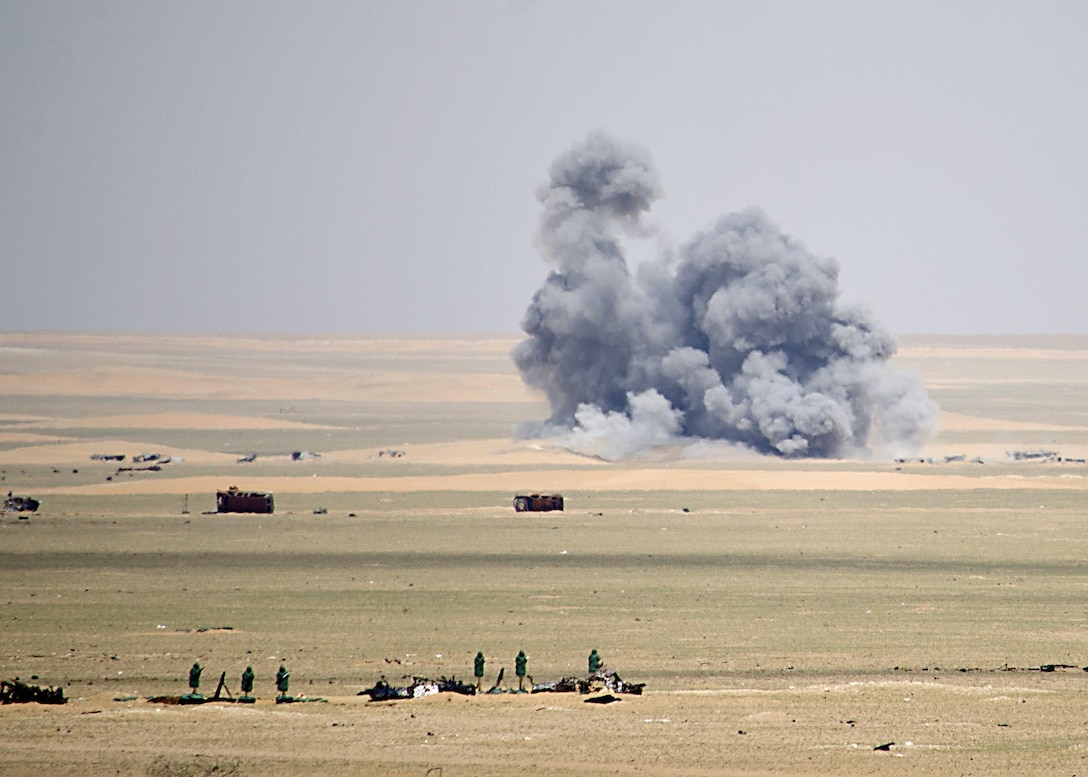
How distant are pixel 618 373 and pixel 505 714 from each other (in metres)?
69.1

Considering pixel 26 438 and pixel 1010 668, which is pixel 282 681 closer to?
pixel 1010 668

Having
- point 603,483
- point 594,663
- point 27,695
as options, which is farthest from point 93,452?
point 594,663

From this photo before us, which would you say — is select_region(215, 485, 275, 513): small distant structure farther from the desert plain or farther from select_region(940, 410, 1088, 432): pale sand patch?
select_region(940, 410, 1088, 432): pale sand patch


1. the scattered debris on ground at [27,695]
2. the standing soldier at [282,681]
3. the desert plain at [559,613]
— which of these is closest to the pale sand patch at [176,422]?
the desert plain at [559,613]

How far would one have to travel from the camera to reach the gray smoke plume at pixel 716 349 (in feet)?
295

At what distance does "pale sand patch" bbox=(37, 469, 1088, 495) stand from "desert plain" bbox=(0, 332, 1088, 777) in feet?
1.26

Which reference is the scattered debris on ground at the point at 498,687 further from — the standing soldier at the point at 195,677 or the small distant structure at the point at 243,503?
the small distant structure at the point at 243,503

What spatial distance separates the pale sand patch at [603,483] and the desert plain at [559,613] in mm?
383

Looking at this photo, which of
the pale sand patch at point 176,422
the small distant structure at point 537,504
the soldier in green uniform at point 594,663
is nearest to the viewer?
the soldier in green uniform at point 594,663

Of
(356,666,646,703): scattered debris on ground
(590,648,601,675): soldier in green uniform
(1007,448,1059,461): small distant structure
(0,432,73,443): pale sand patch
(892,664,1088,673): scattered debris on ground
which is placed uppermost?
(0,432,73,443): pale sand patch

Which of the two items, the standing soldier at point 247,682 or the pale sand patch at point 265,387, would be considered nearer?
the standing soldier at point 247,682

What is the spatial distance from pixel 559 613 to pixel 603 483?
3939 centimetres

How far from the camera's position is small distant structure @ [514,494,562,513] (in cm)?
6366

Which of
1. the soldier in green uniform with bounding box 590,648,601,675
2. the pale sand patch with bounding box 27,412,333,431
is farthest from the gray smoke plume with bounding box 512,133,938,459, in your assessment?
the soldier in green uniform with bounding box 590,648,601,675
